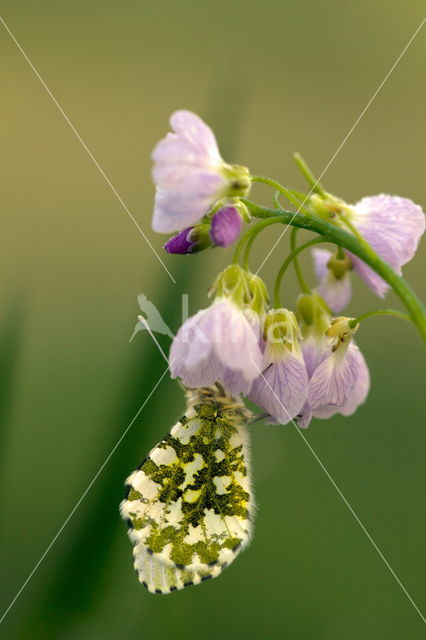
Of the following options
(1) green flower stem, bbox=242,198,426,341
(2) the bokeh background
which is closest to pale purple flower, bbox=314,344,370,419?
(1) green flower stem, bbox=242,198,426,341

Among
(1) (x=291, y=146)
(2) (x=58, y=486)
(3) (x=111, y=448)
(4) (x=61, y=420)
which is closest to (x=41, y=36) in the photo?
→ (1) (x=291, y=146)

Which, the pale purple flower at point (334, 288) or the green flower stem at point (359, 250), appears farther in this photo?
the pale purple flower at point (334, 288)

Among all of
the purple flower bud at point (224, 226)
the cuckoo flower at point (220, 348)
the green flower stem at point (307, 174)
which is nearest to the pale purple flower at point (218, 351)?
the cuckoo flower at point (220, 348)

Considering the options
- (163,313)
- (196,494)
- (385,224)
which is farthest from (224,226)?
(163,313)

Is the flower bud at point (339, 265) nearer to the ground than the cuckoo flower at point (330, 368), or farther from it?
farther from it

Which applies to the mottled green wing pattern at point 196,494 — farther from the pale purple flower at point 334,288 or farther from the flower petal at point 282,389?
the pale purple flower at point 334,288

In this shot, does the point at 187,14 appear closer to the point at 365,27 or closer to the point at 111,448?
the point at 365,27

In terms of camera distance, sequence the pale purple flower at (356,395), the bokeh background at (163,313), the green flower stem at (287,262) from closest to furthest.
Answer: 1. the green flower stem at (287,262)
2. the pale purple flower at (356,395)
3. the bokeh background at (163,313)

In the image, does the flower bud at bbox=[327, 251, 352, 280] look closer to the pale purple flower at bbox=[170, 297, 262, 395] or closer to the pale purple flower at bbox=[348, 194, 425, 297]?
the pale purple flower at bbox=[348, 194, 425, 297]

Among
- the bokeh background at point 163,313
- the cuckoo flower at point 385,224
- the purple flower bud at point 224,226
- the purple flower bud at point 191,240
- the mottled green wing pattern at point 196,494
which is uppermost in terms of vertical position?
the cuckoo flower at point 385,224
